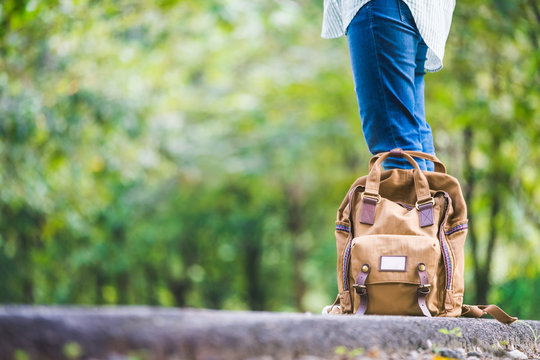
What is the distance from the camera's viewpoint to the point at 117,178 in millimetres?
10055

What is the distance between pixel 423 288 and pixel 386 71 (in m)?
0.82

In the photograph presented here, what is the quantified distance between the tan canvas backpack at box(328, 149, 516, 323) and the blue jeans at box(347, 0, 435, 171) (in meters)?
0.10

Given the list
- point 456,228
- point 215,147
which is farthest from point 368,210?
point 215,147

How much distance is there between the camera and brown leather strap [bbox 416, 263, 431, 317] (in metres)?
2.01

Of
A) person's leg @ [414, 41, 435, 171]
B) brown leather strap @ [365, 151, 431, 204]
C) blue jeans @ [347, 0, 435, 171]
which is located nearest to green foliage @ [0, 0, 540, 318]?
person's leg @ [414, 41, 435, 171]

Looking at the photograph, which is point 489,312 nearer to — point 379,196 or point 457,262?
point 457,262

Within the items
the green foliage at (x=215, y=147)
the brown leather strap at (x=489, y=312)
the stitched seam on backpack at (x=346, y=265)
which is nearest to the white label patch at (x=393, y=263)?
the stitched seam on backpack at (x=346, y=265)

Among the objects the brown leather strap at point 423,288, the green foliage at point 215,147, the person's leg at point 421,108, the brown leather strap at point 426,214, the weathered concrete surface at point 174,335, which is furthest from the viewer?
the green foliage at point 215,147

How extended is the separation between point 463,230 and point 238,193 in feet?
32.8

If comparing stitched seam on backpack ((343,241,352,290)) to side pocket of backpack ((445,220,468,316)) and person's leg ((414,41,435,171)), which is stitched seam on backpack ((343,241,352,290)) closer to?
side pocket of backpack ((445,220,468,316))

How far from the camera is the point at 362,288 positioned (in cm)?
209

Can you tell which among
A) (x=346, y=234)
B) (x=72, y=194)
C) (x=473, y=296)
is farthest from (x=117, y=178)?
(x=346, y=234)

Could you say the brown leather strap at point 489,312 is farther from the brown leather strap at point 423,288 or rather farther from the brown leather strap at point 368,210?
the brown leather strap at point 368,210

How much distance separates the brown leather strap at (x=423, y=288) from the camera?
201 centimetres
